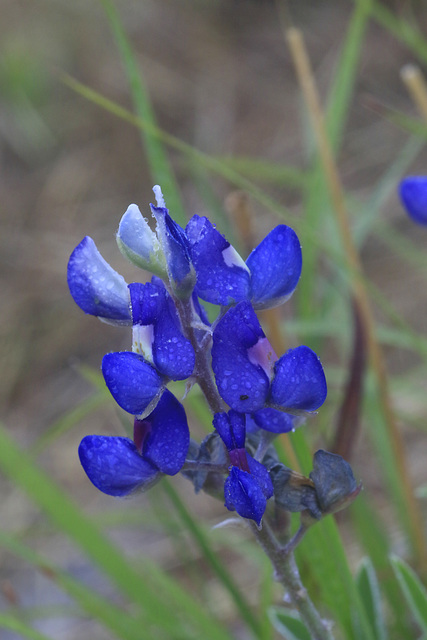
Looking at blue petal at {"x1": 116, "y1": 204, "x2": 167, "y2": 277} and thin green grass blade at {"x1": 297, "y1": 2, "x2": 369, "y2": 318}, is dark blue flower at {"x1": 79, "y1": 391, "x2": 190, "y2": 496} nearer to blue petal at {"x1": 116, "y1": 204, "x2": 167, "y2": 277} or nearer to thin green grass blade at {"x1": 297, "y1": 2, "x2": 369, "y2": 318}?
blue petal at {"x1": 116, "y1": 204, "x2": 167, "y2": 277}

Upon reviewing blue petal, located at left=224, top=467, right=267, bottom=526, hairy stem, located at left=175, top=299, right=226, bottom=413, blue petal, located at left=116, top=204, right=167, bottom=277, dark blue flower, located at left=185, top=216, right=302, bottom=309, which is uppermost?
blue petal, located at left=116, top=204, right=167, bottom=277

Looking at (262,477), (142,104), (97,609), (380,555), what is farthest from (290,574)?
(142,104)

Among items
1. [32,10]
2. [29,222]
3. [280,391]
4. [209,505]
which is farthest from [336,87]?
[32,10]

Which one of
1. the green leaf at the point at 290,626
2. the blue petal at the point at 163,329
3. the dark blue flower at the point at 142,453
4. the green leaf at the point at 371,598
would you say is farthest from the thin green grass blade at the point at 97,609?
the blue petal at the point at 163,329

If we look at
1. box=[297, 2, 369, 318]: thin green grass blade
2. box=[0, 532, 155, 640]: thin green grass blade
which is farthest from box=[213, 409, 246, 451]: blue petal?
box=[297, 2, 369, 318]: thin green grass blade

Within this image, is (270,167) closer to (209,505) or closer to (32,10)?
(209,505)

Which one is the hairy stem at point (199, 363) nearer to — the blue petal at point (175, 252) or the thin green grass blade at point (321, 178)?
the blue petal at point (175, 252)

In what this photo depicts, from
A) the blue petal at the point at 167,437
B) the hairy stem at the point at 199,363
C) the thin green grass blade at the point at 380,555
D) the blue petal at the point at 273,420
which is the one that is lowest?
the thin green grass blade at the point at 380,555
